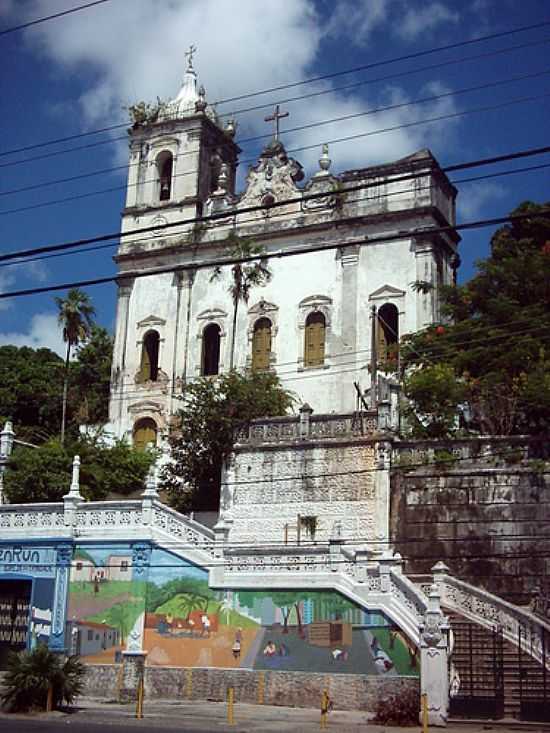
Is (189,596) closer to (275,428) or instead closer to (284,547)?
(284,547)

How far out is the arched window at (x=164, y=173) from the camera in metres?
43.4

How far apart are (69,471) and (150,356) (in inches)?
426

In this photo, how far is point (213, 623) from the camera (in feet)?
79.5

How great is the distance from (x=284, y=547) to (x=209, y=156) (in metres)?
23.4

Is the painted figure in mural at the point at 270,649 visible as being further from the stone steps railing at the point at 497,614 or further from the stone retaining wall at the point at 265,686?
the stone steps railing at the point at 497,614

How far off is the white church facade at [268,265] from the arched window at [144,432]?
0.18ft

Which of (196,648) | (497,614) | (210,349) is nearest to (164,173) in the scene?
(210,349)

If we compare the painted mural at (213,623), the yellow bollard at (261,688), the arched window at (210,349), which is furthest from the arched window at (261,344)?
the yellow bollard at (261,688)

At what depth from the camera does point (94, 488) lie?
3186 cm

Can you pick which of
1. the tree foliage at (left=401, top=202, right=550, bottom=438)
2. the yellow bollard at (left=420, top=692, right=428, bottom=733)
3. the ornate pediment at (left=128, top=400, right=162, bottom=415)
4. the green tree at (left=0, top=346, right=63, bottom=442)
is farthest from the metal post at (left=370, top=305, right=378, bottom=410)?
the green tree at (left=0, top=346, right=63, bottom=442)

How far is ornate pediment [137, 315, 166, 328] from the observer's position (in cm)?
4103

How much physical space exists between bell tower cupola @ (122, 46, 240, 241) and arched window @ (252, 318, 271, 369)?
5.72 metres

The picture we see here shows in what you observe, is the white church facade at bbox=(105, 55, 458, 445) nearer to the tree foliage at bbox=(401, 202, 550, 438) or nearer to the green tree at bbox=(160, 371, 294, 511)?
the tree foliage at bbox=(401, 202, 550, 438)

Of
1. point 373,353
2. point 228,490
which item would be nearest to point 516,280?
point 373,353
